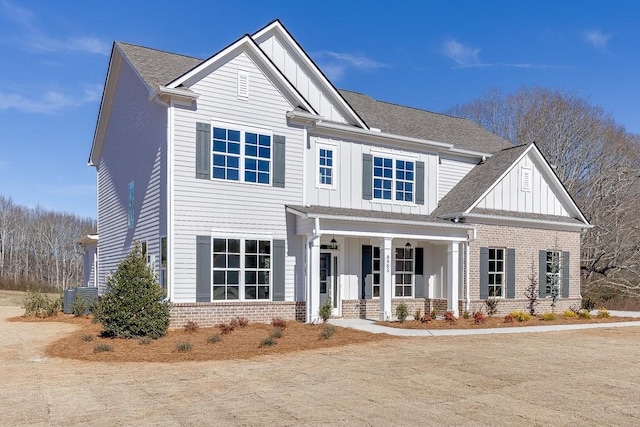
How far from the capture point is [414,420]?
7.00m

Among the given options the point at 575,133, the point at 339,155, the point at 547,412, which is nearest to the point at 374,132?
the point at 339,155

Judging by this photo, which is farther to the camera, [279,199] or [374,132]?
[374,132]

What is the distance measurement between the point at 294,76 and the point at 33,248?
2491 inches

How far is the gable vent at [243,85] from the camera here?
16953mm

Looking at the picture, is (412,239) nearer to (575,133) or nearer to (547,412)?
(547,412)

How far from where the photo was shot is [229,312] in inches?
640

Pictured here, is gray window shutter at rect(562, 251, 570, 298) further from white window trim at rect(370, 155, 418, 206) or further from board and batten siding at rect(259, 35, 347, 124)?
board and batten siding at rect(259, 35, 347, 124)

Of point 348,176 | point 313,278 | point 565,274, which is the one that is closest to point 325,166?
point 348,176

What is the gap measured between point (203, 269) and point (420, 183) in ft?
29.3

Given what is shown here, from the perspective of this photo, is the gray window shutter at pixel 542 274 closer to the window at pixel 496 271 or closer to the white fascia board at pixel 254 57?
the window at pixel 496 271

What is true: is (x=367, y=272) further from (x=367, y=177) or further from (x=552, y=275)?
(x=552, y=275)

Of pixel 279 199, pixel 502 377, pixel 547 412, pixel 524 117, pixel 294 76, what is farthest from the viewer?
pixel 524 117

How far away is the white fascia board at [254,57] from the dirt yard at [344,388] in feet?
26.2

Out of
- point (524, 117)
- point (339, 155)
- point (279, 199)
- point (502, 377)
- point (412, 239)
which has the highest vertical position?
point (524, 117)
